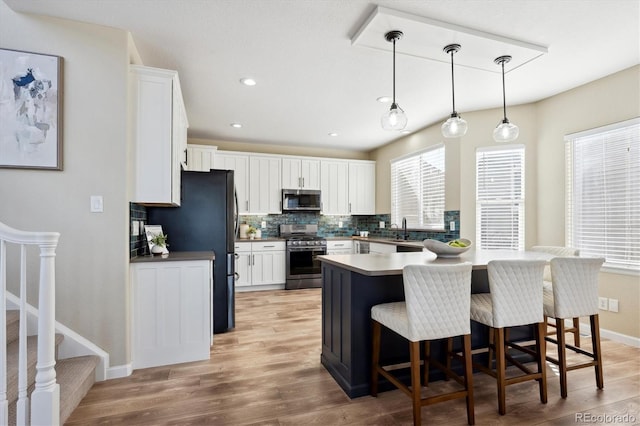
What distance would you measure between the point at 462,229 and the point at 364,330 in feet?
8.66

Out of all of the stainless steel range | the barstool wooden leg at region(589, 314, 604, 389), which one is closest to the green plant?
the stainless steel range

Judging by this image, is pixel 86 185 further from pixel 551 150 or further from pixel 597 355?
pixel 551 150

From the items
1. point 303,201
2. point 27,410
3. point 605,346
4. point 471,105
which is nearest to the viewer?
point 27,410

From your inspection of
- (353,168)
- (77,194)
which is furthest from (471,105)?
(77,194)

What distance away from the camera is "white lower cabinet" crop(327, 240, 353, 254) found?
19.4 ft

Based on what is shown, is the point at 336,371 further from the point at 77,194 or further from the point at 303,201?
the point at 303,201

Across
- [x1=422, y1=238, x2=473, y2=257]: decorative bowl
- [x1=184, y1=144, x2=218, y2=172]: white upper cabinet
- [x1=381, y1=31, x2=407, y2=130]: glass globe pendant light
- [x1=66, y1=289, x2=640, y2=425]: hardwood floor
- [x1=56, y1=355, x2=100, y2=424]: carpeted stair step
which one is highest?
[x1=184, y1=144, x2=218, y2=172]: white upper cabinet

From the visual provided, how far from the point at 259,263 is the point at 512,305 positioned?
4.08 meters

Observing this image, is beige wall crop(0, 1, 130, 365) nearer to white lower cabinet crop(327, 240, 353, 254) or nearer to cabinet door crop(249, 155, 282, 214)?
cabinet door crop(249, 155, 282, 214)

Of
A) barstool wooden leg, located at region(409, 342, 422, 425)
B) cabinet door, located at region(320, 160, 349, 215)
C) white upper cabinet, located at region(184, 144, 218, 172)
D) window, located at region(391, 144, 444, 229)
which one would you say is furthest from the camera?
cabinet door, located at region(320, 160, 349, 215)

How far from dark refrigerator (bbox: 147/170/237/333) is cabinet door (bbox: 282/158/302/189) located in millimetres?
2507

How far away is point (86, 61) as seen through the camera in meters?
2.38

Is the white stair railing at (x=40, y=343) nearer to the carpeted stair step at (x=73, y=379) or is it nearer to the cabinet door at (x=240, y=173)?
the carpeted stair step at (x=73, y=379)

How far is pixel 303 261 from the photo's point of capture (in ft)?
18.4
